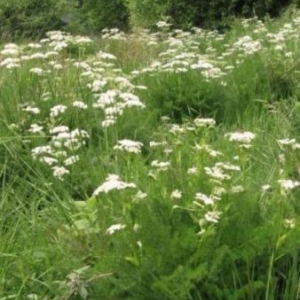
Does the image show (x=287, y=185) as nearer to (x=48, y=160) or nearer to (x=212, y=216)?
(x=212, y=216)

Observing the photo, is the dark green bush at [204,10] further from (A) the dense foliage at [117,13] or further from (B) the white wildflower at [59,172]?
(B) the white wildflower at [59,172]

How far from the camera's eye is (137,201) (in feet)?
8.57

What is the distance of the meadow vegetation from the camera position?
2.43m

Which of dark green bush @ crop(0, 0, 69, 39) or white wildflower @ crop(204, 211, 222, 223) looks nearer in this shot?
white wildflower @ crop(204, 211, 222, 223)

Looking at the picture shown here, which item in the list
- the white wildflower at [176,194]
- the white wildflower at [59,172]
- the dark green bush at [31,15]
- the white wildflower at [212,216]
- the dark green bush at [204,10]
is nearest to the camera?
the white wildflower at [212,216]

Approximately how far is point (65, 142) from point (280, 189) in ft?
4.20

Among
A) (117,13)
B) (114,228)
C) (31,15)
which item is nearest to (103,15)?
(117,13)

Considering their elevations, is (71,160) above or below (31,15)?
above

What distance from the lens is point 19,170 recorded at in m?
3.82

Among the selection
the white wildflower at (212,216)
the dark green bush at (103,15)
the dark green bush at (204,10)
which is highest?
the white wildflower at (212,216)

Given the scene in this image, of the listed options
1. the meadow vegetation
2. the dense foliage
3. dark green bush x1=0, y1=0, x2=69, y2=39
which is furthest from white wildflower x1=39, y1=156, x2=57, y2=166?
dark green bush x1=0, y1=0, x2=69, y2=39

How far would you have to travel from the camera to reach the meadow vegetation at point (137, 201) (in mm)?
2428

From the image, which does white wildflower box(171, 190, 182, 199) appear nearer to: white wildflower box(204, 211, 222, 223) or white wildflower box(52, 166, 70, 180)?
white wildflower box(204, 211, 222, 223)

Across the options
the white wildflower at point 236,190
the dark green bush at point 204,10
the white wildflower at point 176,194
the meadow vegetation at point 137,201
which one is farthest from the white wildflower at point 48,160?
the dark green bush at point 204,10
